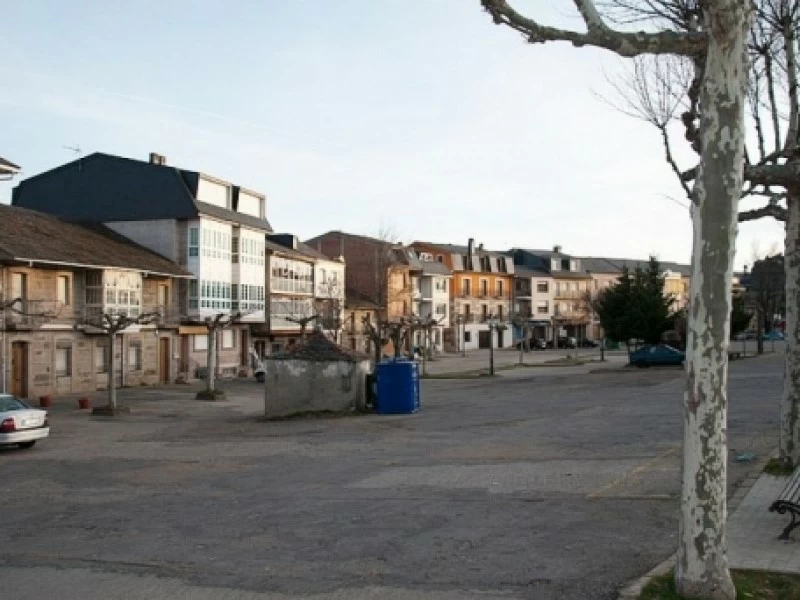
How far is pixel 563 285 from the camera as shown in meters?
109

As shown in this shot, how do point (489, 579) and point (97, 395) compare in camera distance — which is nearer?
point (489, 579)

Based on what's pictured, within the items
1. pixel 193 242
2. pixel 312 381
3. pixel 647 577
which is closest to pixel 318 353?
pixel 312 381

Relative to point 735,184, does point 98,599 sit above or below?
below

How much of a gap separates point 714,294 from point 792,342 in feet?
21.7

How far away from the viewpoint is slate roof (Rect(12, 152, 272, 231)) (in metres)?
46.3

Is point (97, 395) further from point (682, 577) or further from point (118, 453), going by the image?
point (682, 577)

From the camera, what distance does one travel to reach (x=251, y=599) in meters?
7.26

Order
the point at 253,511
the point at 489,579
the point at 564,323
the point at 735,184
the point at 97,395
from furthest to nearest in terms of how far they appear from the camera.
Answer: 1. the point at 564,323
2. the point at 97,395
3. the point at 253,511
4. the point at 489,579
5. the point at 735,184

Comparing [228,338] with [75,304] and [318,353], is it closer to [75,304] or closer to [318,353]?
[75,304]

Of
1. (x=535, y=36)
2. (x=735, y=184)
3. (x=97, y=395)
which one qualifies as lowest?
(x=97, y=395)

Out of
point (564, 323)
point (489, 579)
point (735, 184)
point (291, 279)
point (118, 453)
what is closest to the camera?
point (735, 184)

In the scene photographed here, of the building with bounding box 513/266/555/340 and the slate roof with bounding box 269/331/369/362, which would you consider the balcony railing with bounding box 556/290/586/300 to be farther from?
the slate roof with bounding box 269/331/369/362

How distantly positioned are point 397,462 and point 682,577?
9.50 metres

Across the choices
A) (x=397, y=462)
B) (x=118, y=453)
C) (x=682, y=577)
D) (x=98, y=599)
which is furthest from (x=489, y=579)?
(x=118, y=453)
